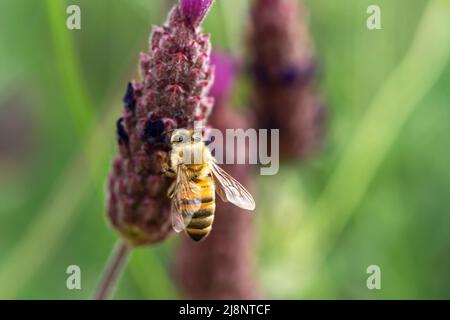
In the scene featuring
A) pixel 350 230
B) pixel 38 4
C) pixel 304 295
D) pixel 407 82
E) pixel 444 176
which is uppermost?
pixel 38 4

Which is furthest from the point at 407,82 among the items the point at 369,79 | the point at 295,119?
the point at 295,119

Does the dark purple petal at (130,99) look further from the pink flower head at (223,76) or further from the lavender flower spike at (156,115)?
the pink flower head at (223,76)

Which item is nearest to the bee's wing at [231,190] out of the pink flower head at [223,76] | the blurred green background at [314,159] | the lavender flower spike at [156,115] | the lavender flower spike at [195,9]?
the lavender flower spike at [156,115]

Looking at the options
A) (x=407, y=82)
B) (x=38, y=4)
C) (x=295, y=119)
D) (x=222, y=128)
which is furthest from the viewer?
(x=38, y=4)

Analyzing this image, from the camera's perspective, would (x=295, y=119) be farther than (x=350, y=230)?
No

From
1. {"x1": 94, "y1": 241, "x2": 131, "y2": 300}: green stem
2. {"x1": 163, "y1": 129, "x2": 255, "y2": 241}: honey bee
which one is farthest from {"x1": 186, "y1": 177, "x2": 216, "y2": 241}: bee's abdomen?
{"x1": 94, "y1": 241, "x2": 131, "y2": 300}: green stem

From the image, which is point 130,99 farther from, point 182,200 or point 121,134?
point 182,200

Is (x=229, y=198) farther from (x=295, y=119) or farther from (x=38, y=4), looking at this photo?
(x=38, y=4)
